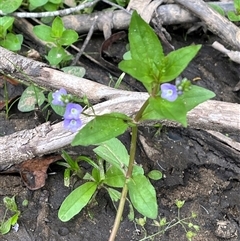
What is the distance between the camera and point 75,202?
2137 millimetres

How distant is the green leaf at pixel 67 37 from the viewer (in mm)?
2652

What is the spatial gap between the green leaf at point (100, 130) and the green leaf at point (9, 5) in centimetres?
119

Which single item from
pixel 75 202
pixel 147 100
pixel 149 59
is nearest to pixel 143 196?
pixel 75 202

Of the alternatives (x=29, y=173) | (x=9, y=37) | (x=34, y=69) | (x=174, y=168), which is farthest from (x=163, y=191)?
(x=9, y=37)

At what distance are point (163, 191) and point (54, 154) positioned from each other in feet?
1.71

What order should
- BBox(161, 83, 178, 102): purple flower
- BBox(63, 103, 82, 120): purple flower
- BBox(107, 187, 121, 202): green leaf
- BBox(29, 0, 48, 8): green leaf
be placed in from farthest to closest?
BBox(29, 0, 48, 8): green leaf
BBox(107, 187, 121, 202): green leaf
BBox(63, 103, 82, 120): purple flower
BBox(161, 83, 178, 102): purple flower

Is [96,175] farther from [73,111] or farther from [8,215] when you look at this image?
[73,111]

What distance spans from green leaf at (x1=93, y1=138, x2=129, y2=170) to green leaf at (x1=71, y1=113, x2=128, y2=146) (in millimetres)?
375

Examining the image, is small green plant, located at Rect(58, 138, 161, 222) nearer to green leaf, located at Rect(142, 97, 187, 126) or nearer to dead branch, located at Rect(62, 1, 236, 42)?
green leaf, located at Rect(142, 97, 187, 126)

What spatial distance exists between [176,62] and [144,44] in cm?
15

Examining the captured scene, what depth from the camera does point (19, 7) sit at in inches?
113

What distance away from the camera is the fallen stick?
2.10 m

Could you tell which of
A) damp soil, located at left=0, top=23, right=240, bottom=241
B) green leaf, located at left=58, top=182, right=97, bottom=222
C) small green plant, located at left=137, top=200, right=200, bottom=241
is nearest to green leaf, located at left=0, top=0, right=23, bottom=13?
damp soil, located at left=0, top=23, right=240, bottom=241

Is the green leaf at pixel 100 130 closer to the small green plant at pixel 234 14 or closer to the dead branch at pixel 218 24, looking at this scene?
→ the dead branch at pixel 218 24
